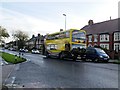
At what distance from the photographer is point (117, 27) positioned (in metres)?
57.3

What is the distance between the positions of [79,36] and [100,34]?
105ft

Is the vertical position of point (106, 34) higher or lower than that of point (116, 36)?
higher

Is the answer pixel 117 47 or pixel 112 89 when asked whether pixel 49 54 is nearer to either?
pixel 117 47

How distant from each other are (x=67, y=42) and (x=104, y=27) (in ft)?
112

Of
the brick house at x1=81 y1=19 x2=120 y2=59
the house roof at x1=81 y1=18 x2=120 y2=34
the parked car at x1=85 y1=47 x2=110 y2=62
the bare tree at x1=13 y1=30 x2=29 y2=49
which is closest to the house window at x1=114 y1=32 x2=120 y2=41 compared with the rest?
the brick house at x1=81 y1=19 x2=120 y2=59

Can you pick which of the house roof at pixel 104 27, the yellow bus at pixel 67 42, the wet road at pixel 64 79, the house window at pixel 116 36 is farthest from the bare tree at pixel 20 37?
the wet road at pixel 64 79

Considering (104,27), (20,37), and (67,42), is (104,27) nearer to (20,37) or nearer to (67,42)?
(67,42)

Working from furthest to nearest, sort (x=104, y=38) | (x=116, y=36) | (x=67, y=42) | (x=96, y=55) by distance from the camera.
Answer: (x=104, y=38) → (x=116, y=36) → (x=67, y=42) → (x=96, y=55)

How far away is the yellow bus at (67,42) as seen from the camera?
98.3ft

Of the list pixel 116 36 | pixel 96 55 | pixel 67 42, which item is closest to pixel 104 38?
pixel 116 36

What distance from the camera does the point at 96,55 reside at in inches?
1121

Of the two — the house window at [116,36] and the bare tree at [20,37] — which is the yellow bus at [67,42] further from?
the bare tree at [20,37]

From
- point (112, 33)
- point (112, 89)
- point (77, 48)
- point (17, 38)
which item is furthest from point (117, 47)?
point (17, 38)

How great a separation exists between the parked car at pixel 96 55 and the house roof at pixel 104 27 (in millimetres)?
29175
